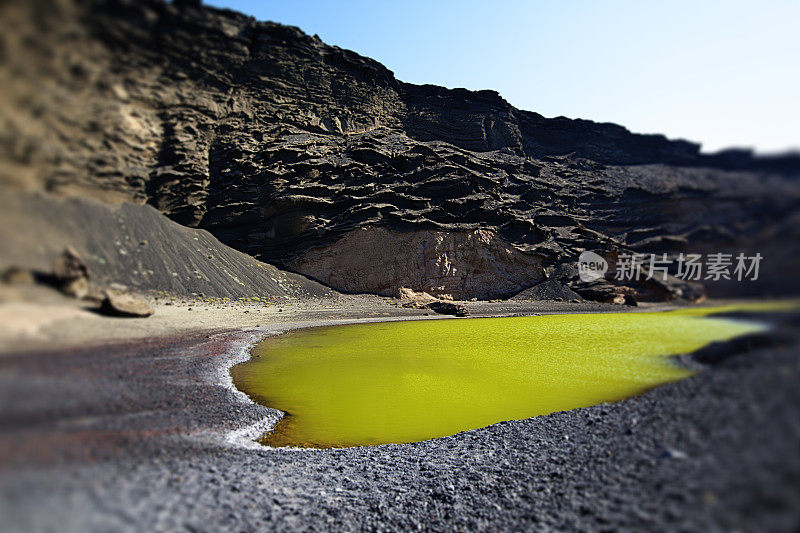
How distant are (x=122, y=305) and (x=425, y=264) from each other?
27725 millimetres

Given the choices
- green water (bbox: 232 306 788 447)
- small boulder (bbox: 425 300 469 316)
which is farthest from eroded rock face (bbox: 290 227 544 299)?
green water (bbox: 232 306 788 447)

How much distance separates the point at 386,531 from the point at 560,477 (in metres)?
1.83

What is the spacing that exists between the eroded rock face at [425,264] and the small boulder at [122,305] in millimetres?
25465

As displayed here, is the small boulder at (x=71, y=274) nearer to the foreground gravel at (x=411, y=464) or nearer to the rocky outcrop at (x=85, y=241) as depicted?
the rocky outcrop at (x=85, y=241)

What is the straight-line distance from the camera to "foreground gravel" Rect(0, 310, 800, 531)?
6.01 feet

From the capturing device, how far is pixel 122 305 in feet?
9.82

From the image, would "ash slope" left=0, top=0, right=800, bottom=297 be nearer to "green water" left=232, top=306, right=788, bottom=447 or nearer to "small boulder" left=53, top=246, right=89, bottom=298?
"small boulder" left=53, top=246, right=89, bottom=298

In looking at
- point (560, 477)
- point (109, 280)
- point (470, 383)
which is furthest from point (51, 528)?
point (470, 383)

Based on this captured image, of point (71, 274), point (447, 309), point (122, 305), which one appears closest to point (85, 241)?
point (71, 274)

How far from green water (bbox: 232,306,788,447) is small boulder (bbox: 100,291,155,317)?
339cm

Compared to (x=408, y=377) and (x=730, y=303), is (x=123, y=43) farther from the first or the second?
(x=408, y=377)

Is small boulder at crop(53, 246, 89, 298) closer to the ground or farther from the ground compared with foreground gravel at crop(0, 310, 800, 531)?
farther from the ground

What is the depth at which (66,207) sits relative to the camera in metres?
2.26

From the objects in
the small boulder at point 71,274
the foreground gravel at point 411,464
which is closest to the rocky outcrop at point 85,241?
the small boulder at point 71,274
